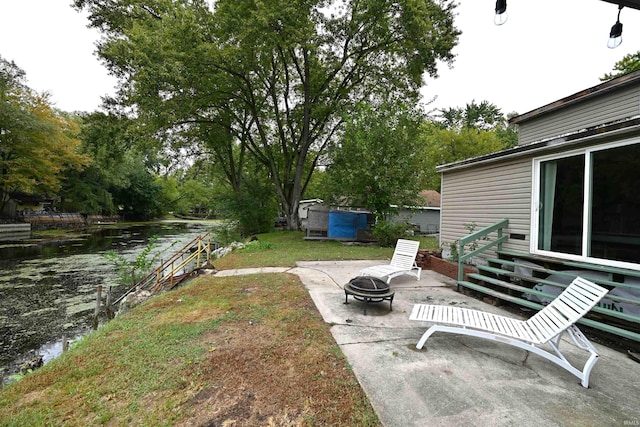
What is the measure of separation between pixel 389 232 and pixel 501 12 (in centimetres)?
987

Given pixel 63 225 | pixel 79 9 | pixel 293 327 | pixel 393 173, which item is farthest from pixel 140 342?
pixel 63 225

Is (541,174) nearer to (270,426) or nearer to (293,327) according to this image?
(293,327)

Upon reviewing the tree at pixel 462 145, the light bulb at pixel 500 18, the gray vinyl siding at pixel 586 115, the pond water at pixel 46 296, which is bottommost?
the pond water at pixel 46 296

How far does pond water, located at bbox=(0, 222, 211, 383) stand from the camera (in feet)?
17.8

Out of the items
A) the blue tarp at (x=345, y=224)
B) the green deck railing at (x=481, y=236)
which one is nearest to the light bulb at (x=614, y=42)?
the green deck railing at (x=481, y=236)

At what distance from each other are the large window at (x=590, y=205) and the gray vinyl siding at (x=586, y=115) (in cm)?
147

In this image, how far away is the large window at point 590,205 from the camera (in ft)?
13.1

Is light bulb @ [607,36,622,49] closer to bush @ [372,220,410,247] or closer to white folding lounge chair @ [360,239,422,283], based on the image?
white folding lounge chair @ [360,239,422,283]

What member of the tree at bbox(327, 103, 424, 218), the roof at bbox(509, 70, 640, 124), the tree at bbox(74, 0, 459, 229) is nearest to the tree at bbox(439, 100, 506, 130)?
the tree at bbox(74, 0, 459, 229)

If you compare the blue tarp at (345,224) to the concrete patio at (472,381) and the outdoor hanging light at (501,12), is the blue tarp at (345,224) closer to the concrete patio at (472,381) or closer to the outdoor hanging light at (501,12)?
the concrete patio at (472,381)

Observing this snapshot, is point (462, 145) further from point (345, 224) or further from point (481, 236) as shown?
point (481, 236)

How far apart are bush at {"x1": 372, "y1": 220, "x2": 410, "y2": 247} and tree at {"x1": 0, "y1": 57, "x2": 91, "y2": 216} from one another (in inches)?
1016

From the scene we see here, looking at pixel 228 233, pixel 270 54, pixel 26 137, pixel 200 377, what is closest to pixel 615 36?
pixel 200 377

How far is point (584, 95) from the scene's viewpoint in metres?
7.09
